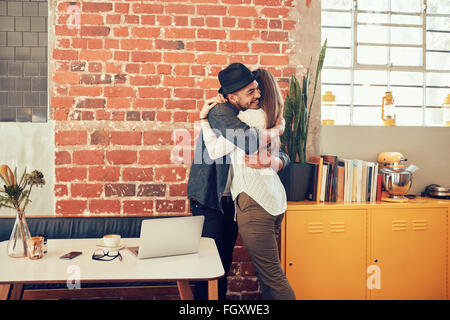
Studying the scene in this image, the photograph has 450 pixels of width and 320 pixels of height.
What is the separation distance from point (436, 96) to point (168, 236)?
275 centimetres

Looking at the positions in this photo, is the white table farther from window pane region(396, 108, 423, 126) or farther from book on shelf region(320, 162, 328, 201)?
window pane region(396, 108, 423, 126)

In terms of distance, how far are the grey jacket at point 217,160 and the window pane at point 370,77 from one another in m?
1.35

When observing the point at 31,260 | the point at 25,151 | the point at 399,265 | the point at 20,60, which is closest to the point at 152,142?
the point at 25,151

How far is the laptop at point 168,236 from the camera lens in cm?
155

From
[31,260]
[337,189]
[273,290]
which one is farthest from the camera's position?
[337,189]

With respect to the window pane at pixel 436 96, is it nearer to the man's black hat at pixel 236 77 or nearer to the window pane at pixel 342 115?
the window pane at pixel 342 115

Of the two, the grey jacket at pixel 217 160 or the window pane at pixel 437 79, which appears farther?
the window pane at pixel 437 79

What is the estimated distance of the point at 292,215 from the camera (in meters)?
2.51

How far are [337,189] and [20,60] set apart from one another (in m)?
2.51

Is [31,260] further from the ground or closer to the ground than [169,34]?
closer to the ground

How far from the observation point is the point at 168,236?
5.23 feet

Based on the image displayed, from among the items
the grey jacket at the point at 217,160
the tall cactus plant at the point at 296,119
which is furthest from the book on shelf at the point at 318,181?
the grey jacket at the point at 217,160
